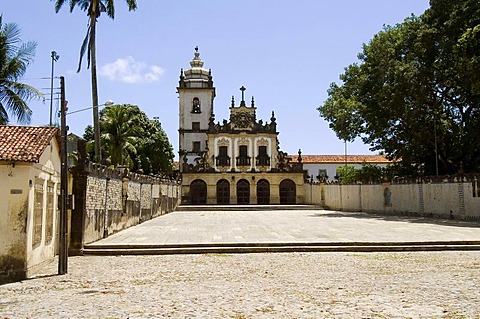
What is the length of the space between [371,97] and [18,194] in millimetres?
23711

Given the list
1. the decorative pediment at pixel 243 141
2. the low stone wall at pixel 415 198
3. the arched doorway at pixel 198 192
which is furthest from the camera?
the decorative pediment at pixel 243 141

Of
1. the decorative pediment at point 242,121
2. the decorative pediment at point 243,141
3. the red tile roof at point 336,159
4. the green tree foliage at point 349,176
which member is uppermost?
the decorative pediment at point 242,121

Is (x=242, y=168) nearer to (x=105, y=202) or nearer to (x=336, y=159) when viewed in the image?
(x=336, y=159)

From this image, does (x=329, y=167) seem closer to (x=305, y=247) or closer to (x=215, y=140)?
(x=215, y=140)

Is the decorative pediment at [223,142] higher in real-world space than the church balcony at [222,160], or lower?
higher

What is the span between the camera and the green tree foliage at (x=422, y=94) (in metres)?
23.3

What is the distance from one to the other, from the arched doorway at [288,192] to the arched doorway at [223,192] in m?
5.05

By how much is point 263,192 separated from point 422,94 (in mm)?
23547

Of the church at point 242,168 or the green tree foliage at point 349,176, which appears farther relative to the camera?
the church at point 242,168

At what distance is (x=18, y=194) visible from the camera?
9.20 metres

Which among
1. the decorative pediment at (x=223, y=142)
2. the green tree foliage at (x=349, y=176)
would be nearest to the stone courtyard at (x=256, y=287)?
the green tree foliage at (x=349, y=176)

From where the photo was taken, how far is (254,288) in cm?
813

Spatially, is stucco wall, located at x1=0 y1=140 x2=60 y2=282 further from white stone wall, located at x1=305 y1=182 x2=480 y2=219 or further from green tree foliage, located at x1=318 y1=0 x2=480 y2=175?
white stone wall, located at x1=305 y1=182 x2=480 y2=219

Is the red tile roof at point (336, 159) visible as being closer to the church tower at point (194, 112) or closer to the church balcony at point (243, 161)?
the church tower at point (194, 112)
